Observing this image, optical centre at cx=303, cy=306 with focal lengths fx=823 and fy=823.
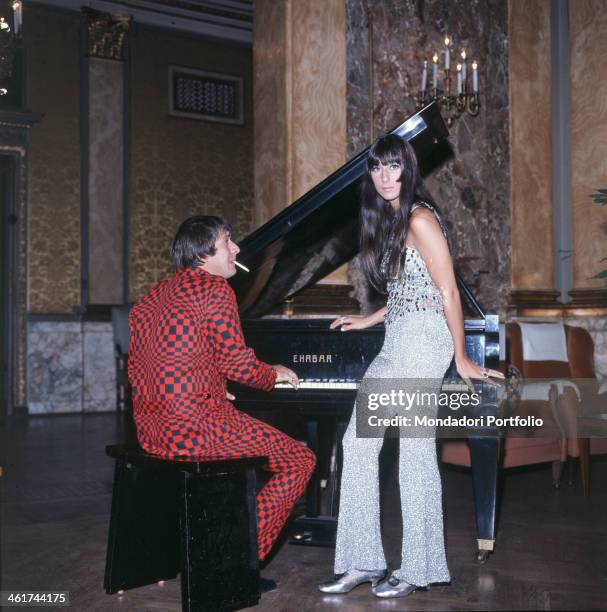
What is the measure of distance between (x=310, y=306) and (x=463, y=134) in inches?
79.5

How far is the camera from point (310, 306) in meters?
5.37

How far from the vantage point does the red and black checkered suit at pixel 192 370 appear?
2602 mm

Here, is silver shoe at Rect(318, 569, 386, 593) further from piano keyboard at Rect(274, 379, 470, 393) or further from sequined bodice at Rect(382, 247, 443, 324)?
sequined bodice at Rect(382, 247, 443, 324)

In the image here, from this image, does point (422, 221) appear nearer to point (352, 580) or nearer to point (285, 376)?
point (285, 376)

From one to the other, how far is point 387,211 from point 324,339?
2.30ft

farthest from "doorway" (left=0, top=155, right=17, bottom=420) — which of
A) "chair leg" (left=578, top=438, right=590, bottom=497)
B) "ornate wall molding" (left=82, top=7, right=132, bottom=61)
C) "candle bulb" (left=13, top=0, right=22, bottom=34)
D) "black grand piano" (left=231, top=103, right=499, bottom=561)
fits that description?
"chair leg" (left=578, top=438, right=590, bottom=497)

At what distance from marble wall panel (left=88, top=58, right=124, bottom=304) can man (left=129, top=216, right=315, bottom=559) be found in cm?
729

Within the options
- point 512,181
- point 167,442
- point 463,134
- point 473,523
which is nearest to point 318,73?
point 463,134

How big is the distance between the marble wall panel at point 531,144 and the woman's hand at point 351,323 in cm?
365

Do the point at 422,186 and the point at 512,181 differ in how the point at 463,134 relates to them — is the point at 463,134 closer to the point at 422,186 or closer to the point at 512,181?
the point at 512,181

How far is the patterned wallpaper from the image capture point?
10.2 metres

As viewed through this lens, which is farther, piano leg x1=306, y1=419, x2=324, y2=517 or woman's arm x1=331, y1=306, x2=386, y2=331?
piano leg x1=306, y1=419, x2=324, y2=517

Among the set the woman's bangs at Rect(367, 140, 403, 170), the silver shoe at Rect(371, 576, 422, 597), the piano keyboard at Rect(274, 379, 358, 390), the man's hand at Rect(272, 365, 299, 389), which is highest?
the woman's bangs at Rect(367, 140, 403, 170)

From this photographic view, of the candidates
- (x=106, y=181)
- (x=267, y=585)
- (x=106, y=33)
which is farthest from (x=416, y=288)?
(x=106, y=33)
